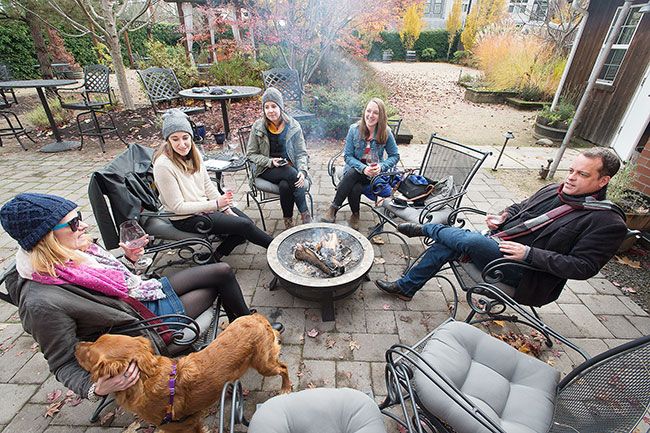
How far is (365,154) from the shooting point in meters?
4.14

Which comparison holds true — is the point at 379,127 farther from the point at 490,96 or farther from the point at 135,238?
the point at 490,96

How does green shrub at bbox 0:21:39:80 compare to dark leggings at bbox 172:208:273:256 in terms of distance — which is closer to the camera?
dark leggings at bbox 172:208:273:256

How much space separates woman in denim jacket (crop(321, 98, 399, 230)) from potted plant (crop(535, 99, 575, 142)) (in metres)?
6.34

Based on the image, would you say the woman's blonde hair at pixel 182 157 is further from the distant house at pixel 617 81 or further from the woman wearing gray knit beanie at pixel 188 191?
the distant house at pixel 617 81

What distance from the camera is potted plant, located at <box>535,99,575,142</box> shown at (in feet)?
25.5

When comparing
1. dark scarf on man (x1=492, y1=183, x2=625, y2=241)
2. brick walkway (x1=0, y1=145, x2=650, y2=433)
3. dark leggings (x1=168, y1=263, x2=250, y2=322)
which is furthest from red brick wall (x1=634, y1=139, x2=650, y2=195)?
dark leggings (x1=168, y1=263, x2=250, y2=322)

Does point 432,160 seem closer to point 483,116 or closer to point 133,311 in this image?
point 133,311

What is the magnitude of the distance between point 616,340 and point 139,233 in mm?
4141

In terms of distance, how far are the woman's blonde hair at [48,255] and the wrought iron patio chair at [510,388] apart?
1810 millimetres

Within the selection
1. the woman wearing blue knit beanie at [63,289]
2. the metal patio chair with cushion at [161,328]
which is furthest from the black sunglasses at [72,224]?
the metal patio chair with cushion at [161,328]

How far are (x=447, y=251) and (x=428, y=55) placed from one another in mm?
27868

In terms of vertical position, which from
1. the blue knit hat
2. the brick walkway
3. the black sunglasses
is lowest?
the brick walkway

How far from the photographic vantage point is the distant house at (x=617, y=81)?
619cm

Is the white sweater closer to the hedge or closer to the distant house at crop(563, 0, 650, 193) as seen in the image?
the distant house at crop(563, 0, 650, 193)
